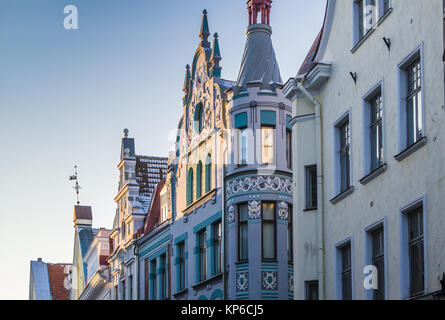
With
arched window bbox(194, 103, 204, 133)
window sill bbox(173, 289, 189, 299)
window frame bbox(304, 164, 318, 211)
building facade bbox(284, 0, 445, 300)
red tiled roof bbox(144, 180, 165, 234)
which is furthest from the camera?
red tiled roof bbox(144, 180, 165, 234)

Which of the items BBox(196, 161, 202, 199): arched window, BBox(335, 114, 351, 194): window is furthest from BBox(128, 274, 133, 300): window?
BBox(335, 114, 351, 194): window

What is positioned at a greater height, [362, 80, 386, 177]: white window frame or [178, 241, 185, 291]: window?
[362, 80, 386, 177]: white window frame

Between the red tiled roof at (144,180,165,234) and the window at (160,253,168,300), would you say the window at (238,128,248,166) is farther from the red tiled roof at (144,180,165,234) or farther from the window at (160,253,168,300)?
the red tiled roof at (144,180,165,234)

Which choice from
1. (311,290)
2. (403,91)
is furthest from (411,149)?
(311,290)

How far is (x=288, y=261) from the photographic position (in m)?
36.8

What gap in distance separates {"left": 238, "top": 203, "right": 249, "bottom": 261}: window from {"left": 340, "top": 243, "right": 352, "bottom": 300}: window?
1042 centimetres

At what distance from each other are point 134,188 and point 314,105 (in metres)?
25.1

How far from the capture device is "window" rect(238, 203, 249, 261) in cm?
3706

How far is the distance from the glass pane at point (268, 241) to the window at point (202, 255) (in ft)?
13.3

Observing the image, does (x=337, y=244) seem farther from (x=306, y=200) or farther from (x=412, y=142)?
(x=412, y=142)

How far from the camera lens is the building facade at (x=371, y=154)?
835 inches
